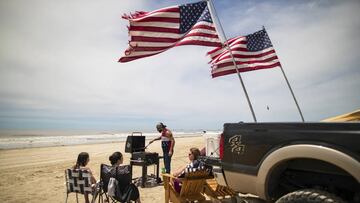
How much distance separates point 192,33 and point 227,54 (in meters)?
1.43

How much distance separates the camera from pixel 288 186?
3396mm

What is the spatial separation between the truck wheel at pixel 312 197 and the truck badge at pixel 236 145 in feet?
2.68

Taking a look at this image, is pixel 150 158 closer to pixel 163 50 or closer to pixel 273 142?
pixel 163 50

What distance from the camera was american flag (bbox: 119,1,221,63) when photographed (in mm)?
6773

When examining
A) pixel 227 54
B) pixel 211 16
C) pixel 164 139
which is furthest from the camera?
pixel 164 139

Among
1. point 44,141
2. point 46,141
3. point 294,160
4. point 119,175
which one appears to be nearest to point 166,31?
point 119,175

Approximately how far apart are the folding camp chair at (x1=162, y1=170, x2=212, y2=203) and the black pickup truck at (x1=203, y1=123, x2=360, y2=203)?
1964 mm

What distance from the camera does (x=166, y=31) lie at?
22.7 ft

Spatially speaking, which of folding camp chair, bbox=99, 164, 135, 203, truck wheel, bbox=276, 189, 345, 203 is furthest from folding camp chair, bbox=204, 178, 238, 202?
truck wheel, bbox=276, 189, 345, 203

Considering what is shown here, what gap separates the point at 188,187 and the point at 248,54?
4.83m

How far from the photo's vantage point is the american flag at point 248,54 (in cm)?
806

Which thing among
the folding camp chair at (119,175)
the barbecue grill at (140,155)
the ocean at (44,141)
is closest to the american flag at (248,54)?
the barbecue grill at (140,155)

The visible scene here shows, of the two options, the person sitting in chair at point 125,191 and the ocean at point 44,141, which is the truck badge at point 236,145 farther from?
the ocean at point 44,141

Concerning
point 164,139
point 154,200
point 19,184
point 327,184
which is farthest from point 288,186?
point 19,184
